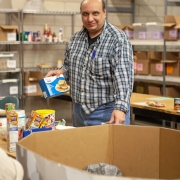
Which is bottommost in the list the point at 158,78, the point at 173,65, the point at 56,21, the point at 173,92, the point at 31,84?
the point at 173,92

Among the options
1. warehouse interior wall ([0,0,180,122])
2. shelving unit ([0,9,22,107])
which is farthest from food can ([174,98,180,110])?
warehouse interior wall ([0,0,180,122])

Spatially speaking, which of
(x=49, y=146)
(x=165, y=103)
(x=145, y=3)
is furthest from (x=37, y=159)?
(x=145, y=3)

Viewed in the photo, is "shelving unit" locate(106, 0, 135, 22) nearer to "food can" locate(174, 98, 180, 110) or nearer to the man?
"food can" locate(174, 98, 180, 110)

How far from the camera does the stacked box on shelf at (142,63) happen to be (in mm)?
6996

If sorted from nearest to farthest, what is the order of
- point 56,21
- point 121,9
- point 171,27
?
1. point 171,27
2. point 56,21
3. point 121,9

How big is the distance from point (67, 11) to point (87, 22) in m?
4.66

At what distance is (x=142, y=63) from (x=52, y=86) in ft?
13.5

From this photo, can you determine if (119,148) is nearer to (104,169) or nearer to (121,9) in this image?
(104,169)

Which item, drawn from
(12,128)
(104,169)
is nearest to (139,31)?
(12,128)

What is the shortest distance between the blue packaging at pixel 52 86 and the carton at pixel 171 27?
3551mm

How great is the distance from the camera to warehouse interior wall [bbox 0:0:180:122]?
7.48 m

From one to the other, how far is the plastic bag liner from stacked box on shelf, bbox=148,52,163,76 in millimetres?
5021

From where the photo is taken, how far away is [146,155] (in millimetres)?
2029

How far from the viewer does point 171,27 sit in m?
6.59
